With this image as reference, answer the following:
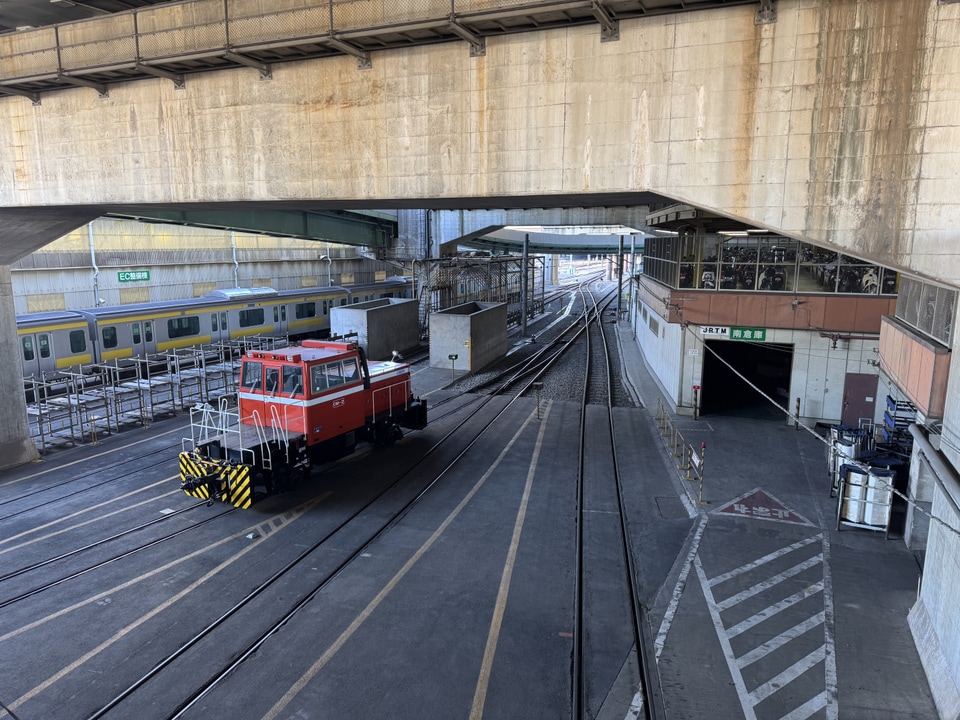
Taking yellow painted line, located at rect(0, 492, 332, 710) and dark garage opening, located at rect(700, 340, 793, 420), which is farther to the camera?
dark garage opening, located at rect(700, 340, 793, 420)

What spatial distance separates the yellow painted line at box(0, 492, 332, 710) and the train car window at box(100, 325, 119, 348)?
1518 cm

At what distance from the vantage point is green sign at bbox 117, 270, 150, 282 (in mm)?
33750

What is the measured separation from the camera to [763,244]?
19.3 m

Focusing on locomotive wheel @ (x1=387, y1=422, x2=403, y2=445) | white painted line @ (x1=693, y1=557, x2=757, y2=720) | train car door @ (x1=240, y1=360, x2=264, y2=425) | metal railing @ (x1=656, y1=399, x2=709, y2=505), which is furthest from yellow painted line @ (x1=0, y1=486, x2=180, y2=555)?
metal railing @ (x1=656, y1=399, x2=709, y2=505)

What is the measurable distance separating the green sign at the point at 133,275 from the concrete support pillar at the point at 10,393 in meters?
20.5

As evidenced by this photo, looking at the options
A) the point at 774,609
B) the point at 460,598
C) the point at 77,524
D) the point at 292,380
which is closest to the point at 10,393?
the point at 77,524

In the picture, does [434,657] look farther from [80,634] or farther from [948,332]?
[948,332]

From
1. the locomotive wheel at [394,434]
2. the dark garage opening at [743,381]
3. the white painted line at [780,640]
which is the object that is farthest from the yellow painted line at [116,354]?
the white painted line at [780,640]

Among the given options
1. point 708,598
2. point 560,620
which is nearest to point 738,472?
point 708,598

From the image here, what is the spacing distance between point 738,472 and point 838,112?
968 cm

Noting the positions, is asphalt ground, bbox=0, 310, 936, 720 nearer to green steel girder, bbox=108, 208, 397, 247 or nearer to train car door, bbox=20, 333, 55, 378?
train car door, bbox=20, 333, 55, 378

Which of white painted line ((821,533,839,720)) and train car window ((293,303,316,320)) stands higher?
train car window ((293,303,316,320))

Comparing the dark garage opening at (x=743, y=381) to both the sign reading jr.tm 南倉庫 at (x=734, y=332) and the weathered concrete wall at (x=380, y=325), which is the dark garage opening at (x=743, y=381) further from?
the weathered concrete wall at (x=380, y=325)

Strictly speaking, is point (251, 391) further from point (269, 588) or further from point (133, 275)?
point (133, 275)
